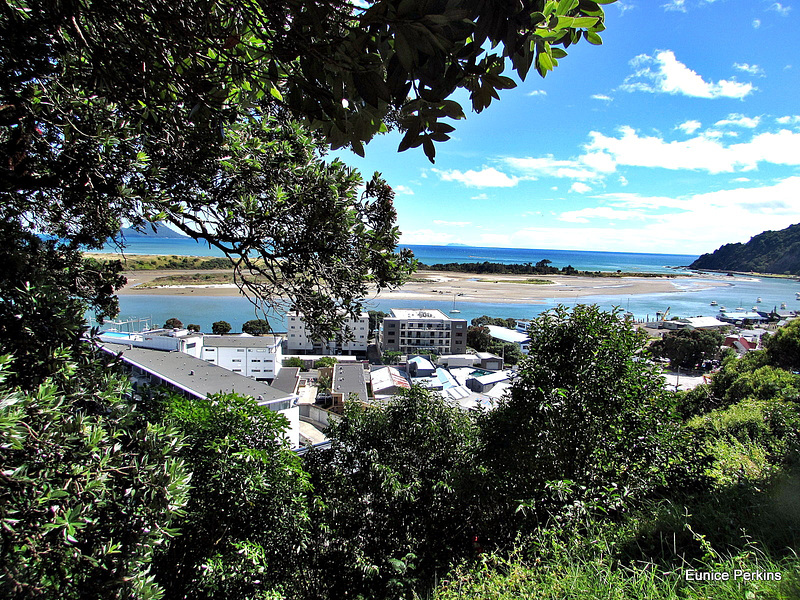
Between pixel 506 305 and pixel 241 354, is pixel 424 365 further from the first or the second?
pixel 506 305

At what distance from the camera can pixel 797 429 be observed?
13.6ft

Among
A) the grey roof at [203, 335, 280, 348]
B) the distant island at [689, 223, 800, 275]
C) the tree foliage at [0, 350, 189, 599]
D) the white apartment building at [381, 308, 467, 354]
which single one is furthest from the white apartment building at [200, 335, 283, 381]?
the distant island at [689, 223, 800, 275]

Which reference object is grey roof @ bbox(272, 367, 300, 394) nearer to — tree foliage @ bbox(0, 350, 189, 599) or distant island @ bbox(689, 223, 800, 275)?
tree foliage @ bbox(0, 350, 189, 599)

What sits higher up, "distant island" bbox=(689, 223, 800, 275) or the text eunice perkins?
"distant island" bbox=(689, 223, 800, 275)

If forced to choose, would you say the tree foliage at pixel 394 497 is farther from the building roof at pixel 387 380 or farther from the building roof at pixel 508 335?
the building roof at pixel 508 335

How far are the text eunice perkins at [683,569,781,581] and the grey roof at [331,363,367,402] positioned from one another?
1350 cm

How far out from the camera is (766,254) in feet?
271

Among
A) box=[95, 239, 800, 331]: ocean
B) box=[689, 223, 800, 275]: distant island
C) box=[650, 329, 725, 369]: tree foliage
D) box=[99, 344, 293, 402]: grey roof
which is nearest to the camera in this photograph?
box=[99, 344, 293, 402]: grey roof

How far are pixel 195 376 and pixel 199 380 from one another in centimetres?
48

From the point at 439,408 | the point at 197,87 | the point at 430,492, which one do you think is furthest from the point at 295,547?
the point at 197,87

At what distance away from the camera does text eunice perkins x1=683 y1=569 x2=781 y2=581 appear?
64.0 inches

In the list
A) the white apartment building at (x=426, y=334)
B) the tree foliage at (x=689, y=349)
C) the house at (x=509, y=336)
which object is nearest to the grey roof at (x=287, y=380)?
the white apartment building at (x=426, y=334)

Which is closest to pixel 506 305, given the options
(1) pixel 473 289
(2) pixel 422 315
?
(1) pixel 473 289

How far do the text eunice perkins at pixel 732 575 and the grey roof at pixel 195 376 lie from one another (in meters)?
8.83
